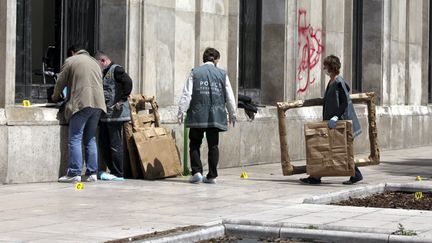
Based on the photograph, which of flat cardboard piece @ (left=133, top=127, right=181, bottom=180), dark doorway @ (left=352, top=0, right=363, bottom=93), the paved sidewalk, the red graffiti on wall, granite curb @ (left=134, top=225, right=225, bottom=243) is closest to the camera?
granite curb @ (left=134, top=225, right=225, bottom=243)

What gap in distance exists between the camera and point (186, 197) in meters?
12.4

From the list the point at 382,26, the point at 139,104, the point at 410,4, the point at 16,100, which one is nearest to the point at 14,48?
the point at 16,100

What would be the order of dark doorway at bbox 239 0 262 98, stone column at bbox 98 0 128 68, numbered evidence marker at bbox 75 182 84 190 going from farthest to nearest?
dark doorway at bbox 239 0 262 98
stone column at bbox 98 0 128 68
numbered evidence marker at bbox 75 182 84 190

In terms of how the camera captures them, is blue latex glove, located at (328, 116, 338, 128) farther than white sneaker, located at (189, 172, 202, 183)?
No

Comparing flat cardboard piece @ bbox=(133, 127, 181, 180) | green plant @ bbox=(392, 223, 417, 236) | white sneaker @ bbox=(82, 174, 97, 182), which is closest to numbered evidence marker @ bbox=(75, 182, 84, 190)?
white sneaker @ bbox=(82, 174, 97, 182)

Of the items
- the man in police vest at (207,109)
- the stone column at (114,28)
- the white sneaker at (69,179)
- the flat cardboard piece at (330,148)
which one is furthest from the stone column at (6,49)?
the flat cardboard piece at (330,148)

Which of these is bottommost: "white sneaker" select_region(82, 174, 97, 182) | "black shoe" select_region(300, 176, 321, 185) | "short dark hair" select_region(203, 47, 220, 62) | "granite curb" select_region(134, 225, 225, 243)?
"granite curb" select_region(134, 225, 225, 243)

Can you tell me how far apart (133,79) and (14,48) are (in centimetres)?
247

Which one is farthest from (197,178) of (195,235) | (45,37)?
(195,235)

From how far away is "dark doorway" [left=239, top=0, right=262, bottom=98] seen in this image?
19.9 m

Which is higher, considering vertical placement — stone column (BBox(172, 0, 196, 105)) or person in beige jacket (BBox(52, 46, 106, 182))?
stone column (BBox(172, 0, 196, 105))

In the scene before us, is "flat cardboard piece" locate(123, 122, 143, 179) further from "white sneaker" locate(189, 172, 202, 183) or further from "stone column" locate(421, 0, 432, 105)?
"stone column" locate(421, 0, 432, 105)

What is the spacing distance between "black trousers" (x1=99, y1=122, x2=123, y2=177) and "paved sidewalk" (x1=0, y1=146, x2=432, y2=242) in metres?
0.30

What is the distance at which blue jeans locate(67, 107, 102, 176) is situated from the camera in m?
13.9
